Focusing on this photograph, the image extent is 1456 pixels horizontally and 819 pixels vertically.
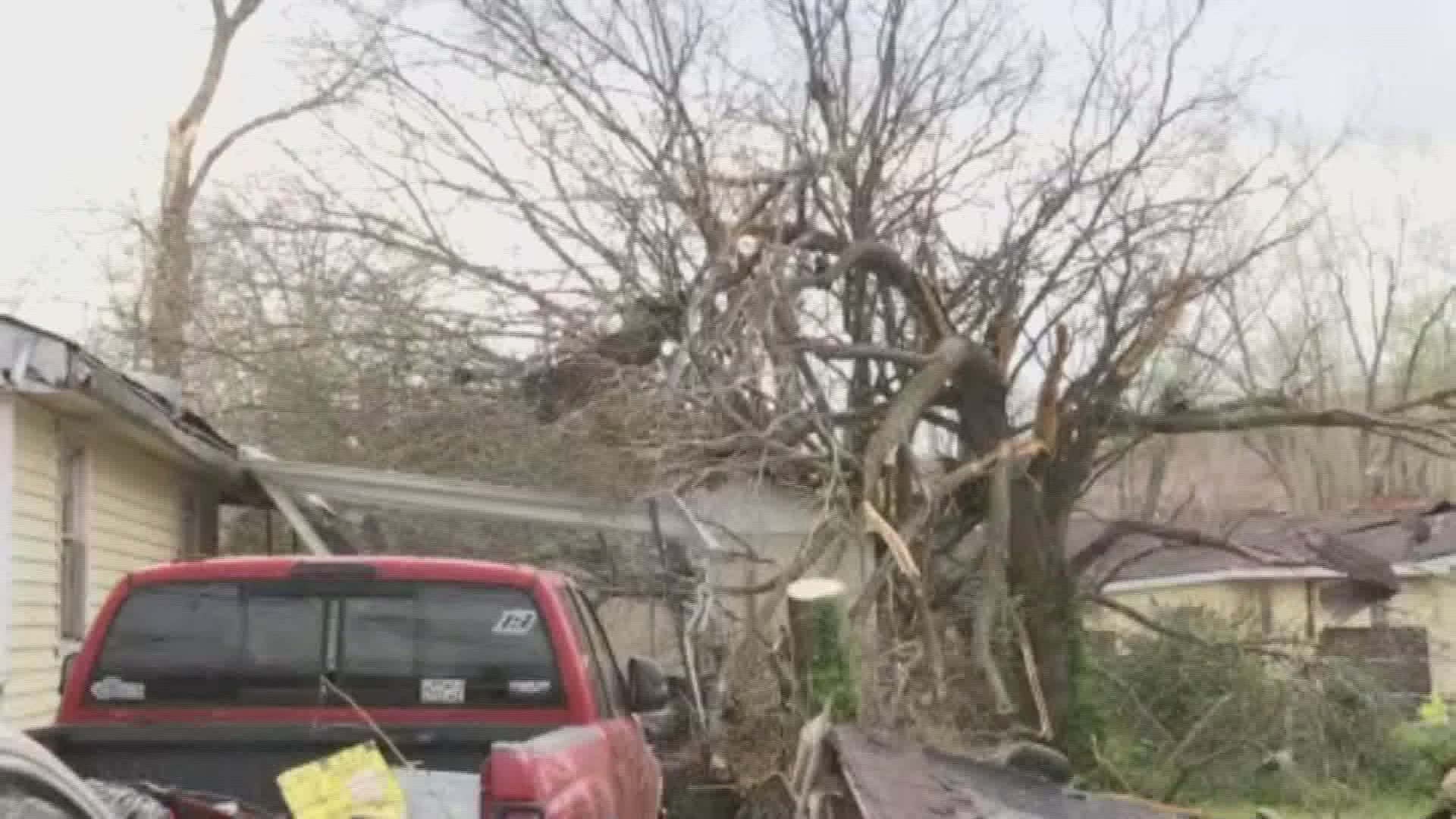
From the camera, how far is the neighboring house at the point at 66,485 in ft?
33.1

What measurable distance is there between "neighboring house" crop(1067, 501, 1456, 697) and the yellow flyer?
15.6m

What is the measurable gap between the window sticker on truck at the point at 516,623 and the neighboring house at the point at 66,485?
12.3ft

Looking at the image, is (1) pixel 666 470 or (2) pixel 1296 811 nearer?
(1) pixel 666 470

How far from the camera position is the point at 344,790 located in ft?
17.8

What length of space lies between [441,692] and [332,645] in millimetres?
417

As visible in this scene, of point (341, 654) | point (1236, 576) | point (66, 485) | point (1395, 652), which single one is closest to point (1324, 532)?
point (1395, 652)

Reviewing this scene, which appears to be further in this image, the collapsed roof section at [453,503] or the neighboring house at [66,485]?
the collapsed roof section at [453,503]

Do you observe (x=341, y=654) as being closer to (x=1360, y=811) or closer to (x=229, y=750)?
(x=229, y=750)

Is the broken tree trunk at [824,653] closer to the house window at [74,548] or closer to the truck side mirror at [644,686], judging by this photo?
the truck side mirror at [644,686]

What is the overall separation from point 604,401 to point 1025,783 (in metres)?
5.30

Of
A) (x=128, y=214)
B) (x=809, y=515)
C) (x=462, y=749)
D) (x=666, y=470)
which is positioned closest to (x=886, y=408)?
(x=809, y=515)

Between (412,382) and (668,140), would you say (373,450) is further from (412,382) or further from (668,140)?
(668,140)


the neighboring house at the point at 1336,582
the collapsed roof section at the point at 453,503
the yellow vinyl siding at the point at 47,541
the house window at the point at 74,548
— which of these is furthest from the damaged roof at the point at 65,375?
the neighboring house at the point at 1336,582

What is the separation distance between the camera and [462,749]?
251 inches
